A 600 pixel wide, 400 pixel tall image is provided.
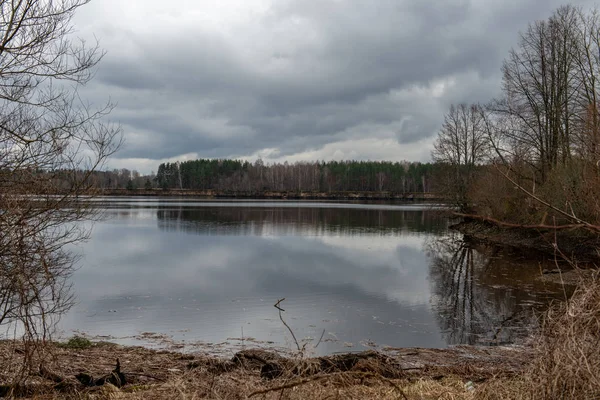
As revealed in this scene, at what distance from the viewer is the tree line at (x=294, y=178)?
486 ft

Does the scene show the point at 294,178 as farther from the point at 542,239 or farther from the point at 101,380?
the point at 101,380

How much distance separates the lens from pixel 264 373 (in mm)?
6855

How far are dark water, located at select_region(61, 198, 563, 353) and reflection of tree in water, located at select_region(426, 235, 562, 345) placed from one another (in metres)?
0.04

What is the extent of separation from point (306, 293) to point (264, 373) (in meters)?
9.06

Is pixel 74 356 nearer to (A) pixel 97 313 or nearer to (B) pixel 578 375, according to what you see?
(A) pixel 97 313

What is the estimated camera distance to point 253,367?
7613 mm

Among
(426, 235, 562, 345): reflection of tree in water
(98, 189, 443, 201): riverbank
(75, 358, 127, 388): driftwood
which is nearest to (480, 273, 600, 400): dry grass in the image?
(75, 358, 127, 388): driftwood

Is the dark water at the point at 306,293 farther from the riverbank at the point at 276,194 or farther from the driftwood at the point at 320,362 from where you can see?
the riverbank at the point at 276,194

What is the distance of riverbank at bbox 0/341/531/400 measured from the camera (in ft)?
16.5

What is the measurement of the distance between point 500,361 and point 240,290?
975cm

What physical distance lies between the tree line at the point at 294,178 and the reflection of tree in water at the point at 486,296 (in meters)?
123

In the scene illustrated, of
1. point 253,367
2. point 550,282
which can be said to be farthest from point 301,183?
point 253,367

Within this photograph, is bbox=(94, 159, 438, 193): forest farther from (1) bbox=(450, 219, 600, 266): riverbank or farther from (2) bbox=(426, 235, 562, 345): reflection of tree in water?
(2) bbox=(426, 235, 562, 345): reflection of tree in water

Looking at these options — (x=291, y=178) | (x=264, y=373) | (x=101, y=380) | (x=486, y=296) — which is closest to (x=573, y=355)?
(x=264, y=373)
